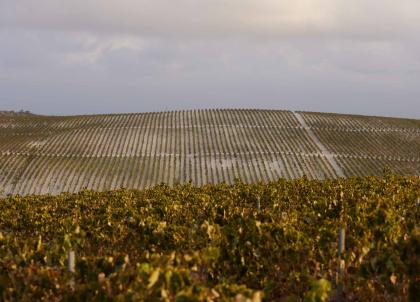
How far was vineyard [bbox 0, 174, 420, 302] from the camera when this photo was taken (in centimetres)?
777

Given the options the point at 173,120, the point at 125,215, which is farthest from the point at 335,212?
the point at 173,120

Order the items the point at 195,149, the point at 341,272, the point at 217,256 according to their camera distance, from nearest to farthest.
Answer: the point at 217,256, the point at 341,272, the point at 195,149

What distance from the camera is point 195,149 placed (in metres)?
55.0

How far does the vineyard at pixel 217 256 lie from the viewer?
7773 millimetres

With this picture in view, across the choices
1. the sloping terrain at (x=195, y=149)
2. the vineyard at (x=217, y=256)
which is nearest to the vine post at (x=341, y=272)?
the vineyard at (x=217, y=256)

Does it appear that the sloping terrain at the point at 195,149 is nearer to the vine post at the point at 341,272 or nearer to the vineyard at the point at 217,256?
the vineyard at the point at 217,256

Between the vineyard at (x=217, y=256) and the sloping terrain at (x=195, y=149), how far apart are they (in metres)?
28.3

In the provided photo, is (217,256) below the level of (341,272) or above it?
above

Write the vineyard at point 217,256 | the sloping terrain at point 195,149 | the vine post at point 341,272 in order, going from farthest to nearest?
1. the sloping terrain at point 195,149
2. the vine post at point 341,272
3. the vineyard at point 217,256

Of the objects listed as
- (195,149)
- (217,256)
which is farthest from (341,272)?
(195,149)

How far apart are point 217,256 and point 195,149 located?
46073 millimetres

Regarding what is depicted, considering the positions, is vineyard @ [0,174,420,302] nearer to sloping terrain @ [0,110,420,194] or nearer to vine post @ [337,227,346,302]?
vine post @ [337,227,346,302]

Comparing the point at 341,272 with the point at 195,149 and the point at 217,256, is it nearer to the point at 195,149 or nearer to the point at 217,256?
→ the point at 217,256

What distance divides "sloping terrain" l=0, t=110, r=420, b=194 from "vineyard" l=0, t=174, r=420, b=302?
93.0 ft
